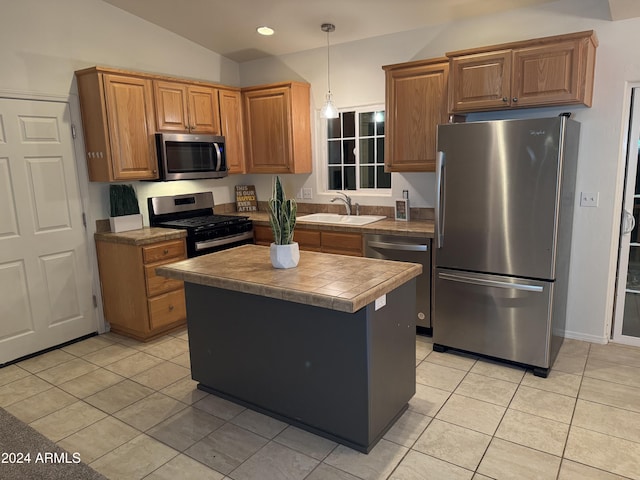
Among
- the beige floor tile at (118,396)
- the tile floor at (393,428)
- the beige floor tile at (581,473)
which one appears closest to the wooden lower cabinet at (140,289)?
the tile floor at (393,428)

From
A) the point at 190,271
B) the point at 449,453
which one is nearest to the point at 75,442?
the point at 190,271

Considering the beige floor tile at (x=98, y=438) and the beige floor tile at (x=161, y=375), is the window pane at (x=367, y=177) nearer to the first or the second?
the beige floor tile at (x=161, y=375)

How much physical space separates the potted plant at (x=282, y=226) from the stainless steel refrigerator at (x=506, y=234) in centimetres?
131

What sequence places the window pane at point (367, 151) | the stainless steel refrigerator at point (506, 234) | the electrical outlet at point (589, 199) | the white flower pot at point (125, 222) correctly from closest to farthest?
the stainless steel refrigerator at point (506, 234), the electrical outlet at point (589, 199), the white flower pot at point (125, 222), the window pane at point (367, 151)

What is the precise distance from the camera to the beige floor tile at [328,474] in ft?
7.07

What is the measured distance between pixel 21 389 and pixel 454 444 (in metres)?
2.90

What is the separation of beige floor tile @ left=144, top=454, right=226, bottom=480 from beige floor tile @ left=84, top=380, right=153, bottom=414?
746 mm

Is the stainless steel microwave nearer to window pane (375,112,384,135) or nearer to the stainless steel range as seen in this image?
the stainless steel range

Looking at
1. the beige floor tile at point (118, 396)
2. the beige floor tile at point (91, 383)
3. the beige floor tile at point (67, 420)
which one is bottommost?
the beige floor tile at point (67, 420)

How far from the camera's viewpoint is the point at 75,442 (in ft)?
8.17

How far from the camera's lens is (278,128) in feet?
15.4

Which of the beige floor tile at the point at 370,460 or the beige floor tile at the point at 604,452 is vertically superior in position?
the beige floor tile at the point at 370,460

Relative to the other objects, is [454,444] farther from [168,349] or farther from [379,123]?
[379,123]

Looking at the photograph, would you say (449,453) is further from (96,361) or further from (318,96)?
(318,96)
